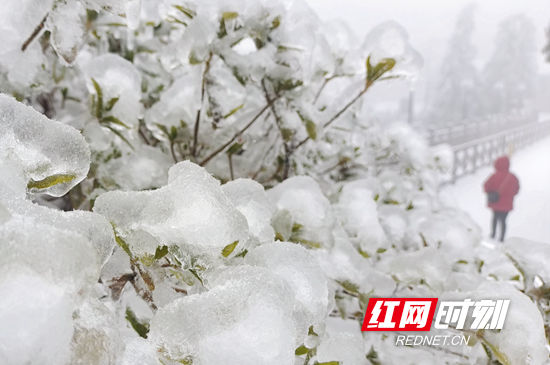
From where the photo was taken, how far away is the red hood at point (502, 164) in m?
5.03

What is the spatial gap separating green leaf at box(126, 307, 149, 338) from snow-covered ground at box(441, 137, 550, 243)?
17.0 ft

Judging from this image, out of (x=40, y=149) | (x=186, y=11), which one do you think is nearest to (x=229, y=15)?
(x=186, y=11)

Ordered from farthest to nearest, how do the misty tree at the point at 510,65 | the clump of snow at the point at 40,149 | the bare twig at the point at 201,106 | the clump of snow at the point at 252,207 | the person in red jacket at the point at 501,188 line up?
1. the misty tree at the point at 510,65
2. the person in red jacket at the point at 501,188
3. the bare twig at the point at 201,106
4. the clump of snow at the point at 252,207
5. the clump of snow at the point at 40,149

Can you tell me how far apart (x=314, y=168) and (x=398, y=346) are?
717 mm

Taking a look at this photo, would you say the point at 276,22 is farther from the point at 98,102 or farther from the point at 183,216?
the point at 183,216

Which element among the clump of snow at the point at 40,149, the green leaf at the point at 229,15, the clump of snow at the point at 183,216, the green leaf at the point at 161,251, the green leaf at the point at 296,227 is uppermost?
the green leaf at the point at 229,15

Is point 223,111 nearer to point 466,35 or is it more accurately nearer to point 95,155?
point 95,155

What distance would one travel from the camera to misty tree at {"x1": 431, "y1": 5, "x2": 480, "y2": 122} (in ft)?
91.5

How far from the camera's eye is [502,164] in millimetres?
5082

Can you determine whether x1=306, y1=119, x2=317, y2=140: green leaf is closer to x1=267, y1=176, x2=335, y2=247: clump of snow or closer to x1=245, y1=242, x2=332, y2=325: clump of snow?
x1=267, y1=176, x2=335, y2=247: clump of snow

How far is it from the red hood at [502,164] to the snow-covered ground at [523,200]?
0.74m

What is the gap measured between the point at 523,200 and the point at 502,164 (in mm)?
4616

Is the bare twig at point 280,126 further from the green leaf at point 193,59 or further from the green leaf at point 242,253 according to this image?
the green leaf at point 242,253

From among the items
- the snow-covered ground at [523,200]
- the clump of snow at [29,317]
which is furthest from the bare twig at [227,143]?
the snow-covered ground at [523,200]
